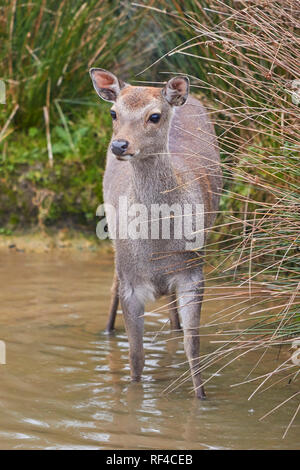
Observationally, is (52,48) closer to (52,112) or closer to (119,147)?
(52,112)

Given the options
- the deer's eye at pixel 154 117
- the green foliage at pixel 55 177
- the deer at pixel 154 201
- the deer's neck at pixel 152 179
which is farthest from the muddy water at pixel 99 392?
the green foliage at pixel 55 177

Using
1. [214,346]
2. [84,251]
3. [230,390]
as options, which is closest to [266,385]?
[230,390]

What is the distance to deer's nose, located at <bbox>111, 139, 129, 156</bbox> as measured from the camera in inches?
171

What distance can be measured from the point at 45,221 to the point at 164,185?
371 cm

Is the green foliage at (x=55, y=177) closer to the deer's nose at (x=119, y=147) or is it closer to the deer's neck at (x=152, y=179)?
the deer's neck at (x=152, y=179)

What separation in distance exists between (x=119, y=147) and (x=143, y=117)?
13.2 inches

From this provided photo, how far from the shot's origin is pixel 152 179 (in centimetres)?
478

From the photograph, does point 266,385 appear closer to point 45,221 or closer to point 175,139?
point 175,139

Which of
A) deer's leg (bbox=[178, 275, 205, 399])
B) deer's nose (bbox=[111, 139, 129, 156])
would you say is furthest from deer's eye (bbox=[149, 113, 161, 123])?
deer's leg (bbox=[178, 275, 205, 399])

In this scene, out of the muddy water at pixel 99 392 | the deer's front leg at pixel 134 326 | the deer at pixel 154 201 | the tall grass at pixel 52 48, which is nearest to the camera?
the muddy water at pixel 99 392

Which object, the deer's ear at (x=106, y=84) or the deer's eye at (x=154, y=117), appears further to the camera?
the deer's ear at (x=106, y=84)

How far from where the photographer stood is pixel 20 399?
4488 millimetres

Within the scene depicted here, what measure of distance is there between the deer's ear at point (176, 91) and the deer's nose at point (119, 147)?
1.88ft

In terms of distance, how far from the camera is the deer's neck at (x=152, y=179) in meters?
4.76
